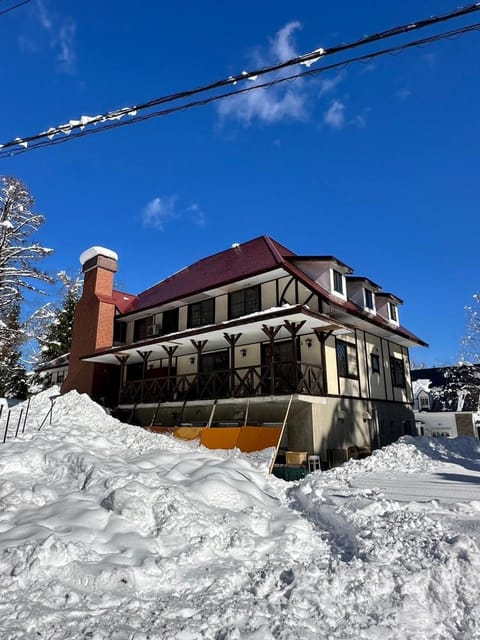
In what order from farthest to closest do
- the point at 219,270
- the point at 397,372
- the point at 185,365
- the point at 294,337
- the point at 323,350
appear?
the point at 219,270, the point at 185,365, the point at 397,372, the point at 323,350, the point at 294,337

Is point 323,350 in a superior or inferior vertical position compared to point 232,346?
inferior

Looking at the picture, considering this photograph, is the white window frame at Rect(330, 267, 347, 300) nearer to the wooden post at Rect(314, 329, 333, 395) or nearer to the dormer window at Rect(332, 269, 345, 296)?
the dormer window at Rect(332, 269, 345, 296)

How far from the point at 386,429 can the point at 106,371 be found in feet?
49.8

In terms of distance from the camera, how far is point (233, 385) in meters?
16.9

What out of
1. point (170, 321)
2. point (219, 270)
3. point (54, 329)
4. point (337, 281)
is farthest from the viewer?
point (54, 329)

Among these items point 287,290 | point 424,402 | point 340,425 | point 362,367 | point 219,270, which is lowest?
point 340,425

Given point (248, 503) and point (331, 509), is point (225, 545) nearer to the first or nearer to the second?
point (248, 503)

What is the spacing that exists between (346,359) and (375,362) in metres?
2.57

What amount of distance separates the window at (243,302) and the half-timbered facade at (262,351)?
5 centimetres

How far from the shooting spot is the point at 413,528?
5.97 meters

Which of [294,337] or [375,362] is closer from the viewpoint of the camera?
[294,337]

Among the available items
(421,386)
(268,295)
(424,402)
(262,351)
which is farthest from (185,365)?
(421,386)

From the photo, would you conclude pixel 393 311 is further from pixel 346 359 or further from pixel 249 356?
pixel 249 356

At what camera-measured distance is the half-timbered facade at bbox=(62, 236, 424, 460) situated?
610 inches
